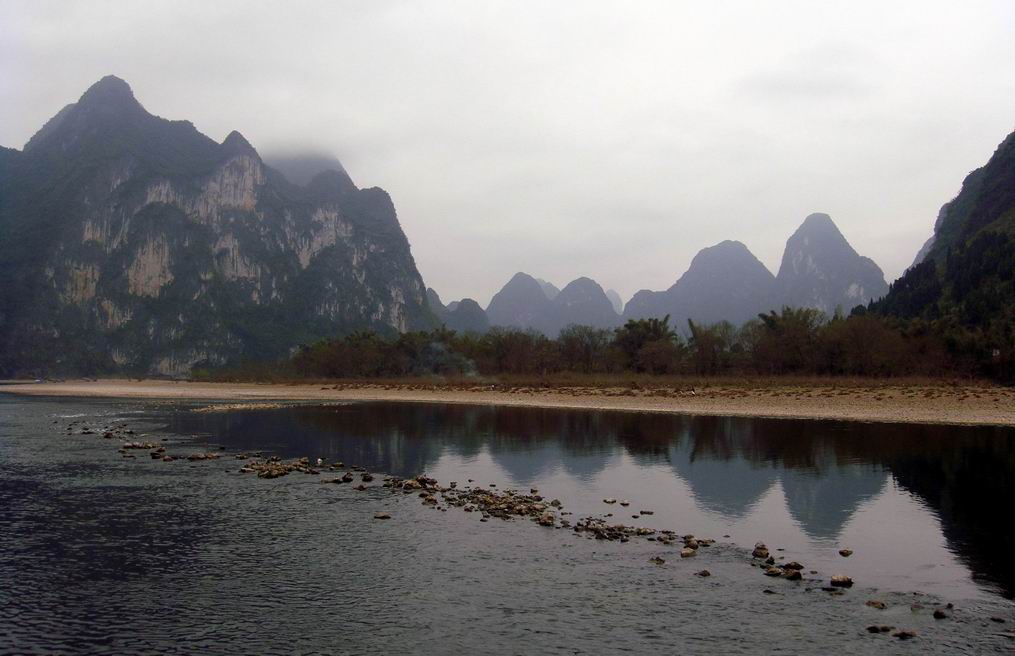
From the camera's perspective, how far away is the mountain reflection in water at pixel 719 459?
1717 cm

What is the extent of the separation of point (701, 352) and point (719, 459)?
58006mm

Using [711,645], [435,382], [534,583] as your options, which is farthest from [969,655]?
[435,382]

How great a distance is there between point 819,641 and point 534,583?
465 centimetres

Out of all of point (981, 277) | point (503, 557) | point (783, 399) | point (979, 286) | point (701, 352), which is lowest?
point (503, 557)

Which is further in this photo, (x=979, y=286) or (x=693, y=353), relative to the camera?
(x=693, y=353)

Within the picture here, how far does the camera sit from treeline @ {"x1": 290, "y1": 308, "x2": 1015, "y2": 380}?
2613 inches

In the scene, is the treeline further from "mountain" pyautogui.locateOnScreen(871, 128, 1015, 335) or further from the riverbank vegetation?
"mountain" pyautogui.locateOnScreen(871, 128, 1015, 335)

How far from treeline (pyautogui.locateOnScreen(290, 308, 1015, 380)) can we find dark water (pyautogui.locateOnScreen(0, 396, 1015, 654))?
1750 inches

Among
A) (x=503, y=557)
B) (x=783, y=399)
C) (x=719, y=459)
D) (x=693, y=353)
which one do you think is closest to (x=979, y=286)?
(x=693, y=353)

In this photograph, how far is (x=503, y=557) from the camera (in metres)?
13.7

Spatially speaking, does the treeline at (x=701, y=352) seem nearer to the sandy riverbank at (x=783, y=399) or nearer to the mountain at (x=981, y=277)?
the mountain at (x=981, y=277)

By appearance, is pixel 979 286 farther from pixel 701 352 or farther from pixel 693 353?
pixel 693 353

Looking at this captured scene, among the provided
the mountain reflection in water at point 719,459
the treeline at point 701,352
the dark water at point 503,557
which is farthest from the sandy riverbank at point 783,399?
the dark water at point 503,557

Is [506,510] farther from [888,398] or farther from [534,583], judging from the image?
[888,398]
